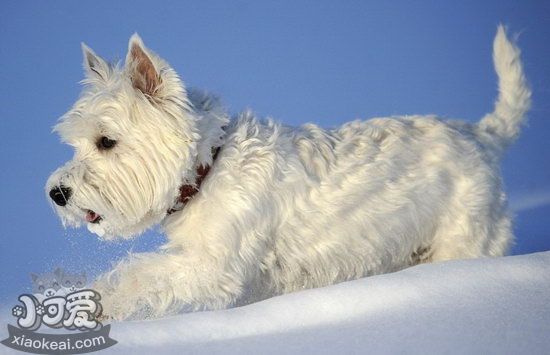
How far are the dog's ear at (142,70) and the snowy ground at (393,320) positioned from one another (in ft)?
5.51

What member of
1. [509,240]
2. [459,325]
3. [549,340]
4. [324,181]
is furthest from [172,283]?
[509,240]

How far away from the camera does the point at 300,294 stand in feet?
13.4

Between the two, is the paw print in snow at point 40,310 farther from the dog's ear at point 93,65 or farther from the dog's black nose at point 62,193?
the dog's ear at point 93,65

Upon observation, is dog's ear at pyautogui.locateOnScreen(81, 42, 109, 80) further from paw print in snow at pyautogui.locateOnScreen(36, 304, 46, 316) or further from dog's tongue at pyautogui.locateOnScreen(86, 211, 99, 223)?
paw print in snow at pyautogui.locateOnScreen(36, 304, 46, 316)

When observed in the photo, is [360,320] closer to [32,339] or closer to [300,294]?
[300,294]

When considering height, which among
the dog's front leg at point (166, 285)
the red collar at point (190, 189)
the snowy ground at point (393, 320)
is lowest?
the snowy ground at point (393, 320)

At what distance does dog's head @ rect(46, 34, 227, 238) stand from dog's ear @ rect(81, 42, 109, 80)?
20cm

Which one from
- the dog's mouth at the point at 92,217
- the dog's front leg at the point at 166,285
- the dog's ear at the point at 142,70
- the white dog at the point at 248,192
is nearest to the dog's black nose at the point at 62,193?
the white dog at the point at 248,192

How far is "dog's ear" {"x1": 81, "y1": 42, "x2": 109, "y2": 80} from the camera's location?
4.91m

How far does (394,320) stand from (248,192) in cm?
157

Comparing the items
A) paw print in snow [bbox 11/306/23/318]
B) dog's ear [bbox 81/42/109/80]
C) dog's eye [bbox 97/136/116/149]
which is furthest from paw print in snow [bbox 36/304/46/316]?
dog's ear [bbox 81/42/109/80]

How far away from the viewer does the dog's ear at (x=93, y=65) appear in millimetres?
4906

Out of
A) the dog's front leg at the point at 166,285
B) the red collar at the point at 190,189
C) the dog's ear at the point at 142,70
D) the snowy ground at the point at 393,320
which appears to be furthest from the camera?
the red collar at the point at 190,189

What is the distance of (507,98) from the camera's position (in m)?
5.90
